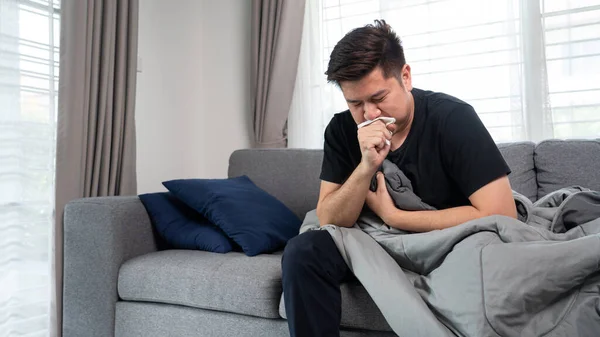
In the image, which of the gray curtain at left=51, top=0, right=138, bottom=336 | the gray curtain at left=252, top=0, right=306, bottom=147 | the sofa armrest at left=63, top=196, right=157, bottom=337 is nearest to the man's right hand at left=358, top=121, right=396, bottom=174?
the sofa armrest at left=63, top=196, right=157, bottom=337

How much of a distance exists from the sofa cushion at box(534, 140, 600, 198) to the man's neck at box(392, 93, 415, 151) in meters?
0.68

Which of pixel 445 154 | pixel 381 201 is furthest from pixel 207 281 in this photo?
pixel 445 154

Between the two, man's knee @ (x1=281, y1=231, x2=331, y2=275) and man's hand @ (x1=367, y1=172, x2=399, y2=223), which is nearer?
man's knee @ (x1=281, y1=231, x2=331, y2=275)

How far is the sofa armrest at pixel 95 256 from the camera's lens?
194 cm

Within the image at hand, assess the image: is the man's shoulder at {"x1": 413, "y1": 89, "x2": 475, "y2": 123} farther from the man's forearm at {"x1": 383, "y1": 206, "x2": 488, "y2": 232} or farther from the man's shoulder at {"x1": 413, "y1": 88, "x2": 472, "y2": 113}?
Result: the man's forearm at {"x1": 383, "y1": 206, "x2": 488, "y2": 232}

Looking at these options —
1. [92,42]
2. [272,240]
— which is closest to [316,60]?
[92,42]

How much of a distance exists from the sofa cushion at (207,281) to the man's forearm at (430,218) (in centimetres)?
42

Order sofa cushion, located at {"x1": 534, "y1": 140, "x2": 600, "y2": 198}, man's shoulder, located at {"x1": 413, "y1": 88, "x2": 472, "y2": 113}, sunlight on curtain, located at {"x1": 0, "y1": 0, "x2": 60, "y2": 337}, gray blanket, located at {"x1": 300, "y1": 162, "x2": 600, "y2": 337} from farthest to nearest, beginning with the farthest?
1. sunlight on curtain, located at {"x1": 0, "y1": 0, "x2": 60, "y2": 337}
2. sofa cushion, located at {"x1": 534, "y1": 140, "x2": 600, "y2": 198}
3. man's shoulder, located at {"x1": 413, "y1": 88, "x2": 472, "y2": 113}
4. gray blanket, located at {"x1": 300, "y1": 162, "x2": 600, "y2": 337}

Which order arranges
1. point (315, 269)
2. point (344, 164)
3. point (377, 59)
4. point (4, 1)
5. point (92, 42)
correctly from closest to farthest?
point (315, 269) → point (377, 59) → point (344, 164) → point (4, 1) → point (92, 42)

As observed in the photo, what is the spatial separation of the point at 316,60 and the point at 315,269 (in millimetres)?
1963

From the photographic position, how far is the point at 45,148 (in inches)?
91.4

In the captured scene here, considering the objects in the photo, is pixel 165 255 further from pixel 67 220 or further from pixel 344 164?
pixel 344 164

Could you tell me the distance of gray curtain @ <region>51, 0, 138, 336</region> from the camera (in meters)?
2.36

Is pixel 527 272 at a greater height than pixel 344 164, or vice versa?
pixel 344 164
